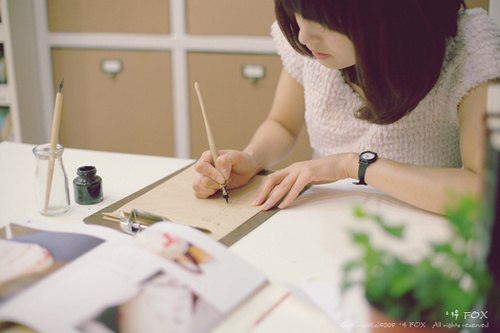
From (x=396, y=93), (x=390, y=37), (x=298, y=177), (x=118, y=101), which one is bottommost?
(x=118, y=101)

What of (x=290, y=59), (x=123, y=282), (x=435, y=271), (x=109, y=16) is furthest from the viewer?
(x=109, y=16)

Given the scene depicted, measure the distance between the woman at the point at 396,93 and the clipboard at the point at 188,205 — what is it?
0.08 feet

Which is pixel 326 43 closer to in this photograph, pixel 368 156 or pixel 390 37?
pixel 390 37

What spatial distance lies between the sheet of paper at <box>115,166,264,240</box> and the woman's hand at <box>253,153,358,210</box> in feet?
0.10

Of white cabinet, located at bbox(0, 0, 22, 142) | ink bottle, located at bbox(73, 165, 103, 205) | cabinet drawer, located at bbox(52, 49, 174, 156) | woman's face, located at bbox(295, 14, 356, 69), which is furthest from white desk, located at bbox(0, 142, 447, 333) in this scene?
white cabinet, located at bbox(0, 0, 22, 142)

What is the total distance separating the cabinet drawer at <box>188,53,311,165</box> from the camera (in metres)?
2.29

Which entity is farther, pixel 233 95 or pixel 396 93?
pixel 233 95

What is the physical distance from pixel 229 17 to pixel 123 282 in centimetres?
178

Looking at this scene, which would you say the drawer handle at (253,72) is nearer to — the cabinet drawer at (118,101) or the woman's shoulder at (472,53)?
the cabinet drawer at (118,101)

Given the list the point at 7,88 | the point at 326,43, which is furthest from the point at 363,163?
the point at 7,88

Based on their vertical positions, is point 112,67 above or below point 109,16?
below

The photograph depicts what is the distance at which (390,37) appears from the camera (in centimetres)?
→ 102

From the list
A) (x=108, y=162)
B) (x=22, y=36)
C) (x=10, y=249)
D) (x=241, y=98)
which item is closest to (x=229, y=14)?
(x=241, y=98)

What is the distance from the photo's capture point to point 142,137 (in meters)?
2.58
